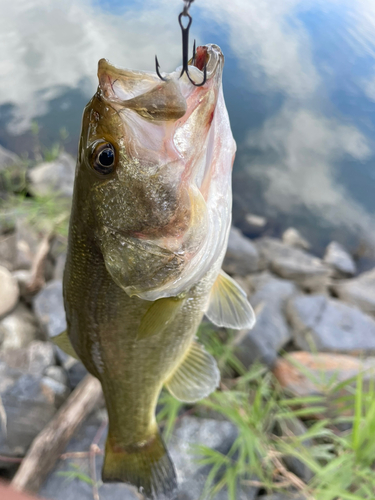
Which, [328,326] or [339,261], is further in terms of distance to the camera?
[339,261]

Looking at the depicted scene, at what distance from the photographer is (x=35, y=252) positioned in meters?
4.25

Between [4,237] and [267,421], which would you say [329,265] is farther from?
[4,237]

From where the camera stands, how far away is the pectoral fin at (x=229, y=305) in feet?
4.36

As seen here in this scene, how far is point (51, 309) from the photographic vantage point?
338 cm

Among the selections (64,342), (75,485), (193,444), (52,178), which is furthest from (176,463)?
(52,178)

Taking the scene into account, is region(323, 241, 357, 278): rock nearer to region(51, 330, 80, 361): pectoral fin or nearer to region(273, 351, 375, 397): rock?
A: region(273, 351, 375, 397): rock

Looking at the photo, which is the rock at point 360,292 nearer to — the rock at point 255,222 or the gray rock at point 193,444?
the rock at point 255,222

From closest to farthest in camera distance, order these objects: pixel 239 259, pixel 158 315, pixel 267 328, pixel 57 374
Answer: pixel 158 315
pixel 57 374
pixel 267 328
pixel 239 259

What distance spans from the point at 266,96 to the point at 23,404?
7.68m

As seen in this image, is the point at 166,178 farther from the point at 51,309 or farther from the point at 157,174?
the point at 51,309

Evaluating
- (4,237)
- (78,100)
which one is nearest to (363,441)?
(4,237)

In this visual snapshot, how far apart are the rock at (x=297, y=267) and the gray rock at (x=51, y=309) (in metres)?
3.00

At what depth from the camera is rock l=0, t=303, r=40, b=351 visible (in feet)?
10.8

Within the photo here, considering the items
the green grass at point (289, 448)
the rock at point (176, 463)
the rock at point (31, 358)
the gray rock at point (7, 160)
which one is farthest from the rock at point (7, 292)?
the gray rock at point (7, 160)
